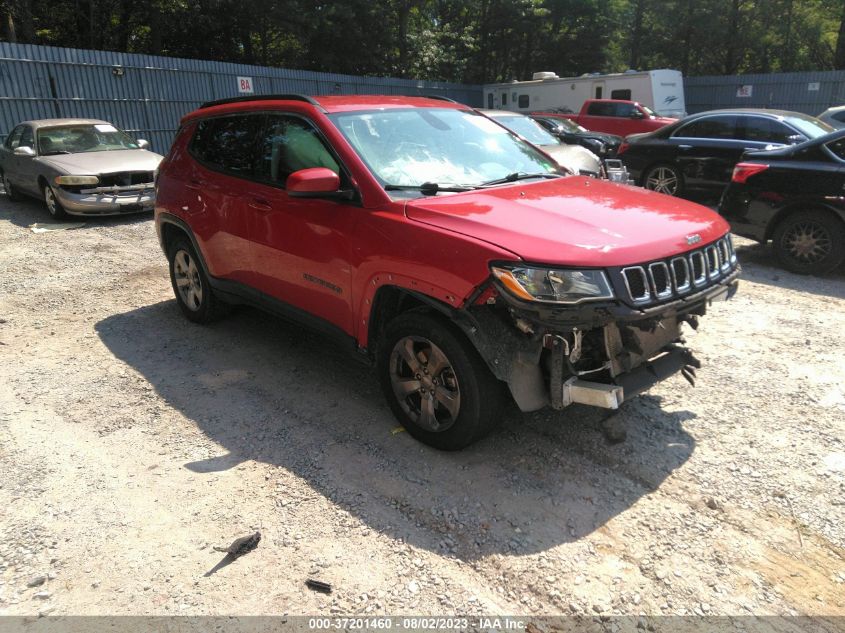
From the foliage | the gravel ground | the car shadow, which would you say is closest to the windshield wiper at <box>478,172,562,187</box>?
the gravel ground

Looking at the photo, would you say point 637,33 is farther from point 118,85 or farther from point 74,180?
point 74,180

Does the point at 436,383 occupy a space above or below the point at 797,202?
below

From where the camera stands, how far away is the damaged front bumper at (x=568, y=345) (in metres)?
2.89

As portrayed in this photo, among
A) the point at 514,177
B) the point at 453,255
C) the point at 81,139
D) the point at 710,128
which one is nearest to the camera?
the point at 453,255

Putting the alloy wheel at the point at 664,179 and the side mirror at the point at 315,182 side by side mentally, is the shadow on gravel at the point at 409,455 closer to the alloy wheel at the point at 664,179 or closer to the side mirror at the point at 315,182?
the side mirror at the point at 315,182

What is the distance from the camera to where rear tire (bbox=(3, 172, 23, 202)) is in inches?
467

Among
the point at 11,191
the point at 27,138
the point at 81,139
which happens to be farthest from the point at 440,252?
the point at 11,191

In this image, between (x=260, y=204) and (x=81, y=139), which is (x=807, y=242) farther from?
(x=81, y=139)

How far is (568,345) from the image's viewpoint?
303 cm

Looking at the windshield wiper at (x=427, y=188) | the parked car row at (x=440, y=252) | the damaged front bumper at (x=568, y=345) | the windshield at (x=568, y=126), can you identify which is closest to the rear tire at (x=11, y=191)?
the parked car row at (x=440, y=252)

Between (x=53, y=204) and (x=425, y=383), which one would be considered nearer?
(x=425, y=383)

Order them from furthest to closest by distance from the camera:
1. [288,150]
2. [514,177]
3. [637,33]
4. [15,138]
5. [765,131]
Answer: [637,33]
[15,138]
[765,131]
[288,150]
[514,177]

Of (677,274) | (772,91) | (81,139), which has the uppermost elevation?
(772,91)

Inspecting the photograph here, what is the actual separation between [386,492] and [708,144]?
922 cm
